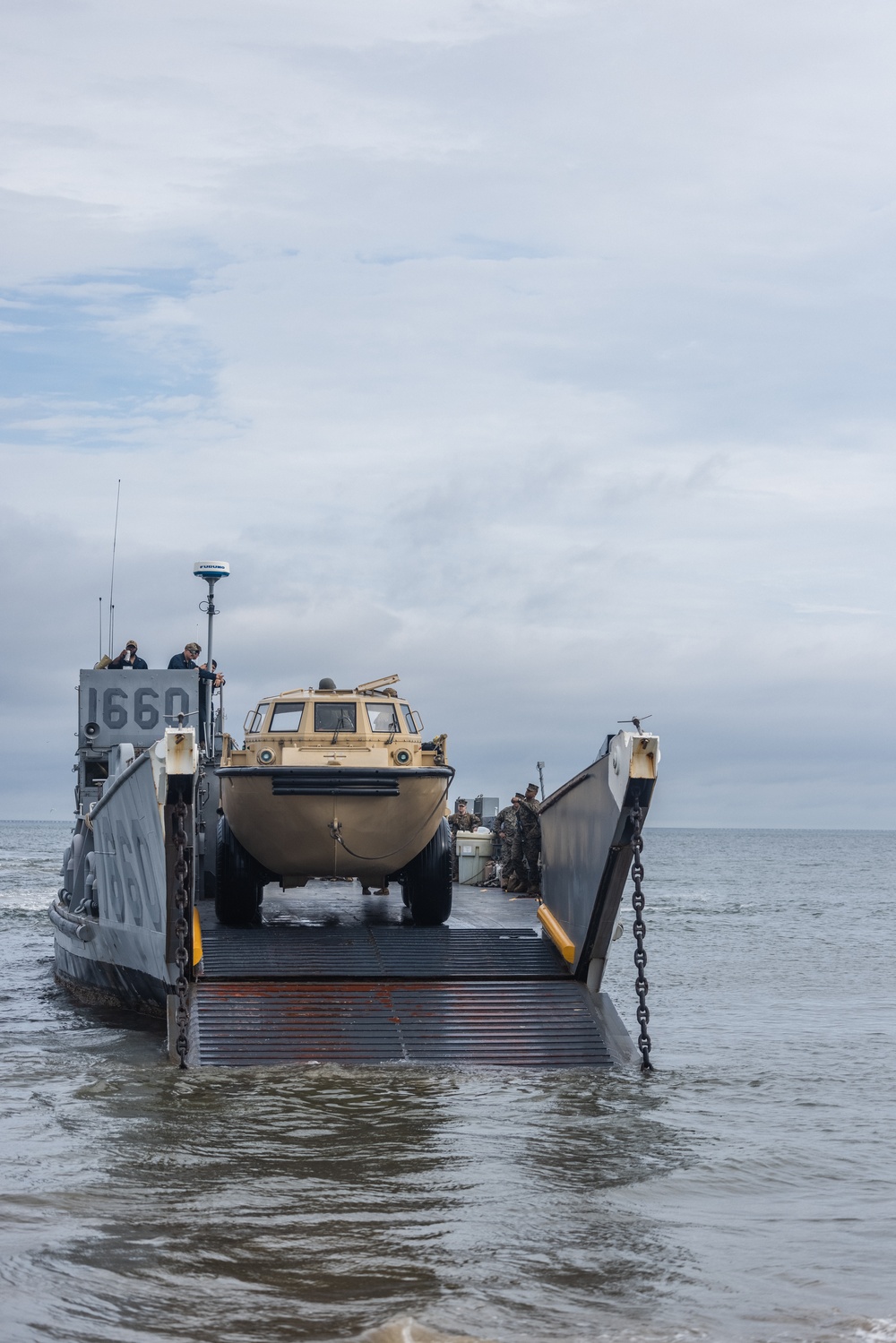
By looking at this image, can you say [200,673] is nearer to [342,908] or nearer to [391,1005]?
[342,908]

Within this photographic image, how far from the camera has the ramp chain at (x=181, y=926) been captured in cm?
866

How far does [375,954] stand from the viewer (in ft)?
32.8

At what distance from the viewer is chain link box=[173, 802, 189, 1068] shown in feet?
28.4

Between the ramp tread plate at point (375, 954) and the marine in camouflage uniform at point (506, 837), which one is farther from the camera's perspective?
the marine in camouflage uniform at point (506, 837)

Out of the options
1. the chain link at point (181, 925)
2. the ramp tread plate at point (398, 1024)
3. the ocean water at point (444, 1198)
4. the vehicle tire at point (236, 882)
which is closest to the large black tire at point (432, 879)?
the vehicle tire at point (236, 882)

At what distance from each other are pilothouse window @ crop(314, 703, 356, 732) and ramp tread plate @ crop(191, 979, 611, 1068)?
2564 mm

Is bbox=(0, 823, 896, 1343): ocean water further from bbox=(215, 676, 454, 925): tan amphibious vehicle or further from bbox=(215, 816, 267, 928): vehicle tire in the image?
bbox=(215, 676, 454, 925): tan amphibious vehicle

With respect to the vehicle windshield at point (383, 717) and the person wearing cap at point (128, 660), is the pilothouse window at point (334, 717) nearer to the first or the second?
the vehicle windshield at point (383, 717)

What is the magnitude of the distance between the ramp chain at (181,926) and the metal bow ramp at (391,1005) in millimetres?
91

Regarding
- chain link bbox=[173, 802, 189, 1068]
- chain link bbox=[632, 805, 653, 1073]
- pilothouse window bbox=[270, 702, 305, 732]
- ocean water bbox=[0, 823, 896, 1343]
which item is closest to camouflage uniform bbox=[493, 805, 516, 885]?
ocean water bbox=[0, 823, 896, 1343]

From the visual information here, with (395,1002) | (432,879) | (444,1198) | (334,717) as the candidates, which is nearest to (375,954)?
(395,1002)

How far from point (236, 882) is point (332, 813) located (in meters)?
1.24

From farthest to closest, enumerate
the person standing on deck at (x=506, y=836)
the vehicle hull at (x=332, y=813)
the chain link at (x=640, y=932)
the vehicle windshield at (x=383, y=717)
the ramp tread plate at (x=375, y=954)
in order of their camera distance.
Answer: the person standing on deck at (x=506, y=836) < the vehicle windshield at (x=383, y=717) < the vehicle hull at (x=332, y=813) < the ramp tread plate at (x=375, y=954) < the chain link at (x=640, y=932)

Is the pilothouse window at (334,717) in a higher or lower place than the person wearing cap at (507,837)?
higher
